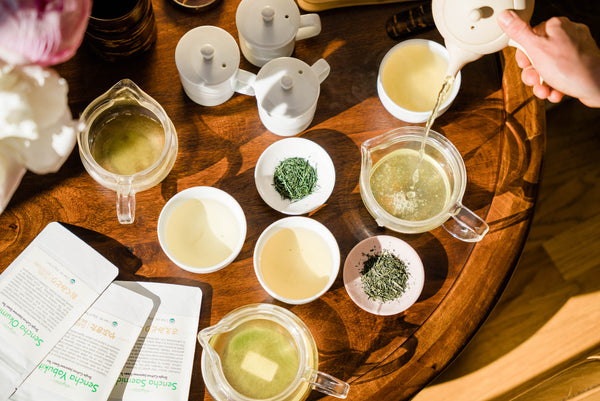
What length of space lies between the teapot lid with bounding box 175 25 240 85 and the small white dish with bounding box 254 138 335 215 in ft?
0.70

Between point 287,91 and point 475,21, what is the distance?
437 mm

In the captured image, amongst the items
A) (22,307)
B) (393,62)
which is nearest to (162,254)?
(22,307)

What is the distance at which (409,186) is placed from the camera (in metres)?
1.35

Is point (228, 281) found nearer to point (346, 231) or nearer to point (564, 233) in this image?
point (346, 231)

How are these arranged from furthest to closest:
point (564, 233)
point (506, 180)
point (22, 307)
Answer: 1. point (564, 233)
2. point (506, 180)
3. point (22, 307)

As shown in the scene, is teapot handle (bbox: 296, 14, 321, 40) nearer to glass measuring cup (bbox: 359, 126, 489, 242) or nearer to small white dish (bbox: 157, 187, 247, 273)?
glass measuring cup (bbox: 359, 126, 489, 242)

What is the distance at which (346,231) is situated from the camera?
1330 millimetres

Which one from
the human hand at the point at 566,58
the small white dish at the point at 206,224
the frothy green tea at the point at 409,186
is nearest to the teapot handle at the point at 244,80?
the small white dish at the point at 206,224

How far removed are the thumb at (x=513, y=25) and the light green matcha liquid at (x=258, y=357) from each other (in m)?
0.80

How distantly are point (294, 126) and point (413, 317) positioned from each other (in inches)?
21.2

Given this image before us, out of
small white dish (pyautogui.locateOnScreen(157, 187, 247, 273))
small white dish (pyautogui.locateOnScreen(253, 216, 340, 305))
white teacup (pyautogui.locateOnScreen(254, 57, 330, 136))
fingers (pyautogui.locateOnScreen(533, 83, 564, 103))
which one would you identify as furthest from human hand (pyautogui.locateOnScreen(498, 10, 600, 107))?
small white dish (pyautogui.locateOnScreen(157, 187, 247, 273))

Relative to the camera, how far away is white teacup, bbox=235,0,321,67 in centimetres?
128

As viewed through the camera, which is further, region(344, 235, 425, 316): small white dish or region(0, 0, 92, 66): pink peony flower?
region(344, 235, 425, 316): small white dish

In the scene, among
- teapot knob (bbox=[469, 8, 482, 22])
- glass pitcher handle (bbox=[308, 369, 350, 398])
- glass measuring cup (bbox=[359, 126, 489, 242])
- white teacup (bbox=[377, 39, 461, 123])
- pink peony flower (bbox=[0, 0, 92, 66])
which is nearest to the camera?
pink peony flower (bbox=[0, 0, 92, 66])
